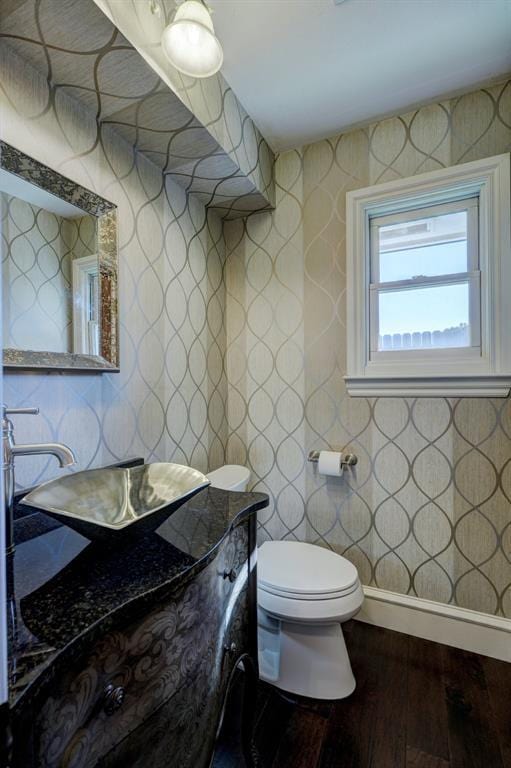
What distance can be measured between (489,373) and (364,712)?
4.60 ft

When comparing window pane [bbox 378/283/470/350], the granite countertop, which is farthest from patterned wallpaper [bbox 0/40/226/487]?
window pane [bbox 378/283/470/350]

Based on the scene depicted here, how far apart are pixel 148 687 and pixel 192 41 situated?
154 cm

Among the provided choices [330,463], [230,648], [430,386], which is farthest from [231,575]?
[430,386]

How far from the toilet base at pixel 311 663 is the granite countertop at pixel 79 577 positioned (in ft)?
2.40

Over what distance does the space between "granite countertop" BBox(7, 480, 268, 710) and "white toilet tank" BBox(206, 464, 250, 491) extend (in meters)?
0.64

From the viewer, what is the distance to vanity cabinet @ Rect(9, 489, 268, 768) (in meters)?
0.49

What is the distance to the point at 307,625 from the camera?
138 cm

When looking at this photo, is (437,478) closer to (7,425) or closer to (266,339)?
(266,339)

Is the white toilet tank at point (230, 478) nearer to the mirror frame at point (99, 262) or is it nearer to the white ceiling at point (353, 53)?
the mirror frame at point (99, 262)

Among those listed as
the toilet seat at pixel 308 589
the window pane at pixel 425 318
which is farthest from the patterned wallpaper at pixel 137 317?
the window pane at pixel 425 318

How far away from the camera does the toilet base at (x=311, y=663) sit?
1378 millimetres

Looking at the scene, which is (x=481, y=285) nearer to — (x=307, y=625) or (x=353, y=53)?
(x=353, y=53)

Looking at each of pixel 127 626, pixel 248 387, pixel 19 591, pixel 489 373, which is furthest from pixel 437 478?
pixel 19 591

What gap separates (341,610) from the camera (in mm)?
1320
